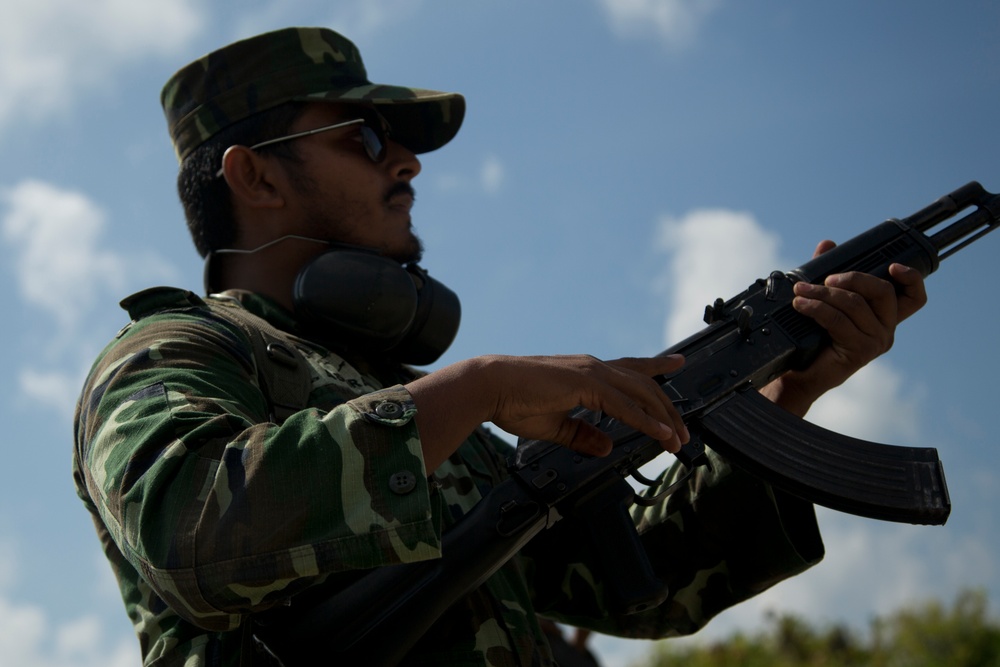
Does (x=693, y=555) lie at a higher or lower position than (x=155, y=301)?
lower

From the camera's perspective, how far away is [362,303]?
384cm

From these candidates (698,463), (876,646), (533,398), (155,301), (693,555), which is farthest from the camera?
(876,646)

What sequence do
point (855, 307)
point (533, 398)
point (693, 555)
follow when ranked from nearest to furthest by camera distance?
point (533, 398), point (855, 307), point (693, 555)

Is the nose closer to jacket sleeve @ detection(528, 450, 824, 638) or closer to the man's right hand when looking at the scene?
jacket sleeve @ detection(528, 450, 824, 638)

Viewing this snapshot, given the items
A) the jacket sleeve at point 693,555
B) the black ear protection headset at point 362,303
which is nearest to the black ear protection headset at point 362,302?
the black ear protection headset at point 362,303

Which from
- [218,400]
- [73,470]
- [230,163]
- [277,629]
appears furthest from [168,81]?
[277,629]

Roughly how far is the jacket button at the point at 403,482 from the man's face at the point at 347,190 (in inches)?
76.1

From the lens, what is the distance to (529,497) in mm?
3371

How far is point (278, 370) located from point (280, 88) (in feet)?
5.18

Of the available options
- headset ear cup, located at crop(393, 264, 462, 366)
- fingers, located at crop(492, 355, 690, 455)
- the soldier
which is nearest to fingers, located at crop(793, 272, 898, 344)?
the soldier

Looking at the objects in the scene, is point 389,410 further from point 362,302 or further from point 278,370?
point 362,302

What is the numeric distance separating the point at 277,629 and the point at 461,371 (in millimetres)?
900

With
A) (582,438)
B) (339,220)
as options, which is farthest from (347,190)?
(582,438)

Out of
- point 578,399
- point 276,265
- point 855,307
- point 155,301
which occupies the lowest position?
point 578,399
